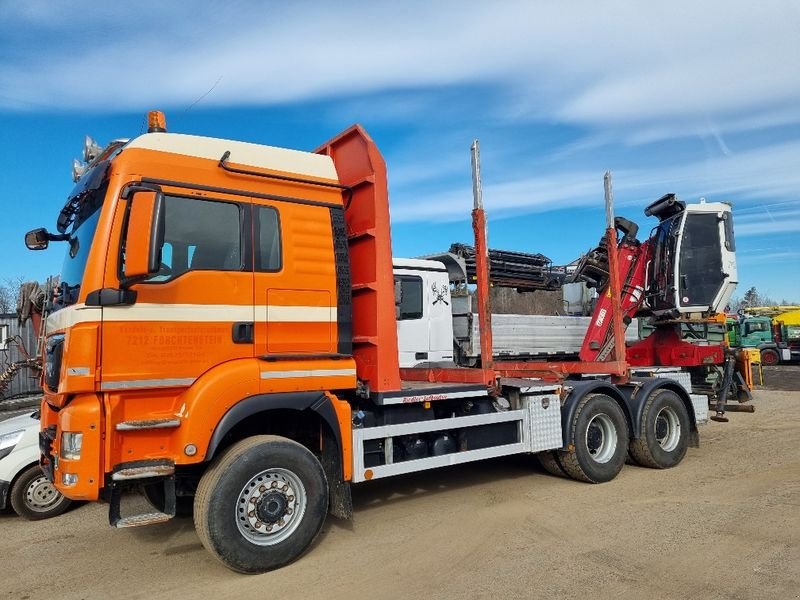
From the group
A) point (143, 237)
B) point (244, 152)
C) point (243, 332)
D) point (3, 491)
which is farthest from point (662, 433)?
point (3, 491)

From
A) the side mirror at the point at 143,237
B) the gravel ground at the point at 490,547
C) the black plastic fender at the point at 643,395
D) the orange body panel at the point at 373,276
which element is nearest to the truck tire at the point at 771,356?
the black plastic fender at the point at 643,395

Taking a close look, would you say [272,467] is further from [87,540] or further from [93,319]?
[87,540]

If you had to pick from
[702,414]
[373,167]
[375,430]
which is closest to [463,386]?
[375,430]

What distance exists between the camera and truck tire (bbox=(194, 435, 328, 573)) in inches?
174

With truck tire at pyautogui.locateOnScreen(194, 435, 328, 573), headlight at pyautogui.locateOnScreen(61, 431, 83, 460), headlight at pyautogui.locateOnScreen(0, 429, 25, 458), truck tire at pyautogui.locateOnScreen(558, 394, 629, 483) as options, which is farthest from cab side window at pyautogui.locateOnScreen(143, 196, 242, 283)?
truck tire at pyautogui.locateOnScreen(558, 394, 629, 483)

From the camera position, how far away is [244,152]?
5059 millimetres

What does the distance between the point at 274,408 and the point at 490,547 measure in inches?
83.7

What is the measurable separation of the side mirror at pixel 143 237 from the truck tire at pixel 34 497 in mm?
3403

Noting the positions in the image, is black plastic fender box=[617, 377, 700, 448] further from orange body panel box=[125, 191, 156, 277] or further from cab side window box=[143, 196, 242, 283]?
orange body panel box=[125, 191, 156, 277]

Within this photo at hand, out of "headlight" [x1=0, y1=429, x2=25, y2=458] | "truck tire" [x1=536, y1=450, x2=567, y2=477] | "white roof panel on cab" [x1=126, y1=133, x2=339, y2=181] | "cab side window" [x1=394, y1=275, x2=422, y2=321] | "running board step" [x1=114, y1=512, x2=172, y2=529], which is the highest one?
"white roof panel on cab" [x1=126, y1=133, x2=339, y2=181]

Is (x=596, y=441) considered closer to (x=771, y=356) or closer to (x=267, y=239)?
(x=267, y=239)

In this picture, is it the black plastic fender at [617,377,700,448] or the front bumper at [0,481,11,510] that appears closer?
the front bumper at [0,481,11,510]

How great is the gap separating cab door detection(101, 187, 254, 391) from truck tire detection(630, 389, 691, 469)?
539 centimetres

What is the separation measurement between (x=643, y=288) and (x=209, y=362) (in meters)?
7.92
